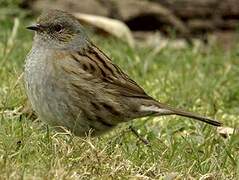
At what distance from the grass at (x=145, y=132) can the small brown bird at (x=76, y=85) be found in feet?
0.54

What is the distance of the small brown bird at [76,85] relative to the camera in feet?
20.9

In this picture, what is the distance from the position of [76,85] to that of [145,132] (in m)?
0.95

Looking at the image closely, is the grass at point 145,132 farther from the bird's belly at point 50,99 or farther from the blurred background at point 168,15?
the blurred background at point 168,15

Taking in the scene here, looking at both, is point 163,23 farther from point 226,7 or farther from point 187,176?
point 187,176

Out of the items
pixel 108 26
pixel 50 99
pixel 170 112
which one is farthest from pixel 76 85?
pixel 108 26

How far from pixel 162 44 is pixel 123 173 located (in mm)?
4692

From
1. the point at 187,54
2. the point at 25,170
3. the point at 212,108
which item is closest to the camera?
the point at 25,170

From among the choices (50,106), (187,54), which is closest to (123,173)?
(50,106)

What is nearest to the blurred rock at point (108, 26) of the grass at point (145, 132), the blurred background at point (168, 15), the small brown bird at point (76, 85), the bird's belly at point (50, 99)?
the grass at point (145, 132)

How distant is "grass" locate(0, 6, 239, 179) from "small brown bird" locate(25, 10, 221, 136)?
165 millimetres

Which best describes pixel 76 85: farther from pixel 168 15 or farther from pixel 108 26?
pixel 168 15

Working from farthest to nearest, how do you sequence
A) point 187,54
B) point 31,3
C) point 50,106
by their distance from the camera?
point 31,3, point 187,54, point 50,106

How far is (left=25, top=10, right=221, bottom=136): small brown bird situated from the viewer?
6379mm

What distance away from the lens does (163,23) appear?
11250mm
